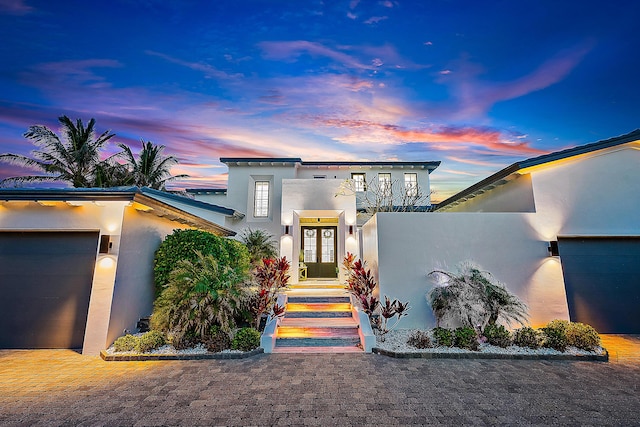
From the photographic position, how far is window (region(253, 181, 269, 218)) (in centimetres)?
1466

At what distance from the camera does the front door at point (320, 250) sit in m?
13.9

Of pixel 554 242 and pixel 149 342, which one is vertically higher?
pixel 554 242

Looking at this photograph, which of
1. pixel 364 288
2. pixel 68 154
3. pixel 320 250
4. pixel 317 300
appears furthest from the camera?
pixel 68 154

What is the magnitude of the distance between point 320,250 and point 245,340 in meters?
8.54

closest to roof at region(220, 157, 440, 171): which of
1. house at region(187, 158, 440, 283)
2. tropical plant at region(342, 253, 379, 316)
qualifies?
house at region(187, 158, 440, 283)

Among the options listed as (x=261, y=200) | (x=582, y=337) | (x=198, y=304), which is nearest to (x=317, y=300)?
(x=198, y=304)

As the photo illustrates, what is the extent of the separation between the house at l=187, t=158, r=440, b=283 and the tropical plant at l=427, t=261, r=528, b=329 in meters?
5.21

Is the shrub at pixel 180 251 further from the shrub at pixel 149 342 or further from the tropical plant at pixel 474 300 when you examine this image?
the tropical plant at pixel 474 300

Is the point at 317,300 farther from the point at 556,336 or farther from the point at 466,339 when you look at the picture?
the point at 556,336

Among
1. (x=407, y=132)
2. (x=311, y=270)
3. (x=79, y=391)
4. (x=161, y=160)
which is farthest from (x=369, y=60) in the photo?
(x=161, y=160)

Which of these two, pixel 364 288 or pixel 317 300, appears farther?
pixel 317 300

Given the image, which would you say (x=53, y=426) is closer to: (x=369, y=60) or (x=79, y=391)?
(x=79, y=391)

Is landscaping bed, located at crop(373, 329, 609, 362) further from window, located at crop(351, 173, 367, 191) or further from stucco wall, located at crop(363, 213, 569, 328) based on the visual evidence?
window, located at crop(351, 173, 367, 191)

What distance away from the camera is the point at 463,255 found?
752 centimetres
